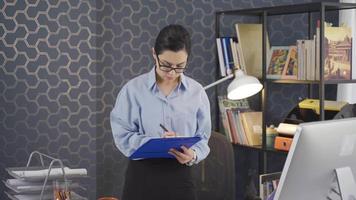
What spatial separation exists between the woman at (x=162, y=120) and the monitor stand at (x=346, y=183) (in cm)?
73

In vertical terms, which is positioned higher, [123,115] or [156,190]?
[123,115]

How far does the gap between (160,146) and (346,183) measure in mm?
769

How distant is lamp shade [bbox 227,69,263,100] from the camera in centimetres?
341

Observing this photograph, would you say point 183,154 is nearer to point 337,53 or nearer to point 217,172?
point 217,172

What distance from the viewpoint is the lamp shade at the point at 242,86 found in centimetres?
341

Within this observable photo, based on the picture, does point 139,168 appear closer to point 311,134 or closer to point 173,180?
point 173,180

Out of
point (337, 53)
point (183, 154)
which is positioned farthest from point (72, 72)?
point (337, 53)

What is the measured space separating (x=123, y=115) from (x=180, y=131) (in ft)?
0.85

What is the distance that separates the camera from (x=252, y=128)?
394cm

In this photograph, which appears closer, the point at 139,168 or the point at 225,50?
the point at 139,168

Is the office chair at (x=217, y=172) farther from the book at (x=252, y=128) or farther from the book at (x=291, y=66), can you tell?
the book at (x=291, y=66)

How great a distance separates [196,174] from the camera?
3428mm

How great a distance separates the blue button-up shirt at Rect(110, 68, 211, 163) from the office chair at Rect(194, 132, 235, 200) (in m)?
0.66

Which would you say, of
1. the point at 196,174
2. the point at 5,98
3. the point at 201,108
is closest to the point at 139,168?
the point at 201,108
